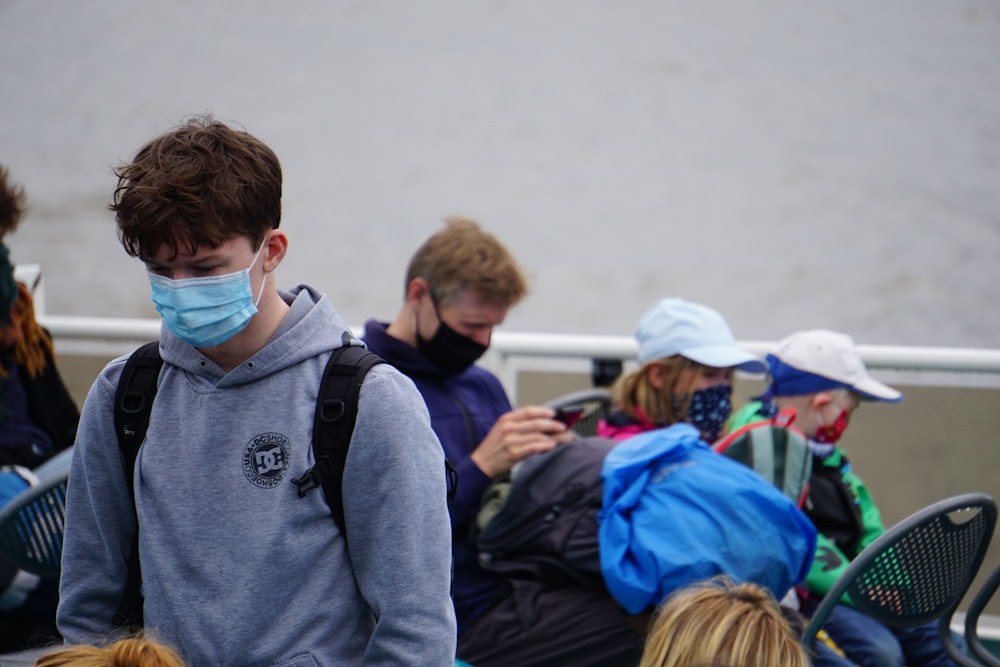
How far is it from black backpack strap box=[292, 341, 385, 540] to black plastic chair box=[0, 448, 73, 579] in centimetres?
111

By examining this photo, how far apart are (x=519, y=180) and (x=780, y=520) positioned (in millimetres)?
5081

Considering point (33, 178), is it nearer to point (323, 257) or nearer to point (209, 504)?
point (323, 257)

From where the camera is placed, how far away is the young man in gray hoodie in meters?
1.20

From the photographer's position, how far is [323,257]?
677cm

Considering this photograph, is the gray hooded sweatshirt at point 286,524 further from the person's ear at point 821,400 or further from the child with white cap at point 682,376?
the person's ear at point 821,400

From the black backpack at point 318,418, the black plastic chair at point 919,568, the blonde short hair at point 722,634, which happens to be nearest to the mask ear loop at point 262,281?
the black backpack at point 318,418

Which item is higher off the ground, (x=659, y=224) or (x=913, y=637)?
(x=659, y=224)

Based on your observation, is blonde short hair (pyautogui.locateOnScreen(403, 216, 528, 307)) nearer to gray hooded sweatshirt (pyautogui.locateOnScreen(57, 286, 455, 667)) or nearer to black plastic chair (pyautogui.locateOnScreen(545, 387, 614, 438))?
black plastic chair (pyautogui.locateOnScreen(545, 387, 614, 438))

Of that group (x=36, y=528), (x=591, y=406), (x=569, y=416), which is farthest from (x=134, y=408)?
(x=591, y=406)

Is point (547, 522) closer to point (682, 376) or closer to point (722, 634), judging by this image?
point (682, 376)

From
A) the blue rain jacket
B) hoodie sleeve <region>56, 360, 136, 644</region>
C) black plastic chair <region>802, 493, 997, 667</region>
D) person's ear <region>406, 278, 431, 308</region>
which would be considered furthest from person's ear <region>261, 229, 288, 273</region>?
black plastic chair <region>802, 493, 997, 667</region>

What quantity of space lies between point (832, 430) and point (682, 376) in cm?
41

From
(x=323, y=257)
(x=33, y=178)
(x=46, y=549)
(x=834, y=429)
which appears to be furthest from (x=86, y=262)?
(x=834, y=429)

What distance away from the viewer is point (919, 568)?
2.12 meters
